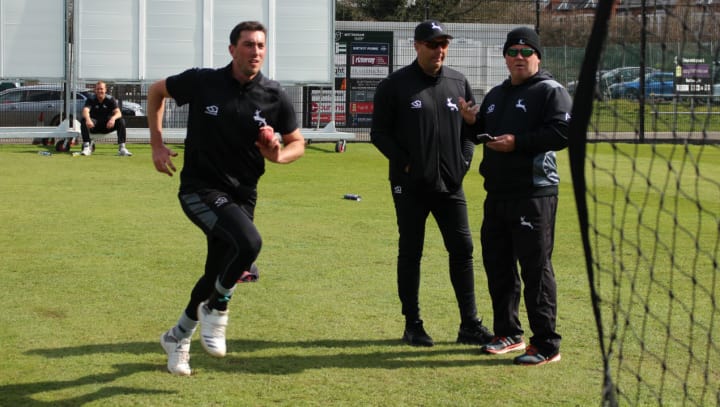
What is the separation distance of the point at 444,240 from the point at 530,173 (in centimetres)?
87

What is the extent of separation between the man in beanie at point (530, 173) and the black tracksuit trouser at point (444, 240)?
0.39 m

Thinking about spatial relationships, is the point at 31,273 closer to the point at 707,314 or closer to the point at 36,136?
the point at 707,314

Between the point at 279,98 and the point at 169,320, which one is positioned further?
the point at 169,320

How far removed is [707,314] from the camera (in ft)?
24.2

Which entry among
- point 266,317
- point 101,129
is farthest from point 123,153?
point 266,317

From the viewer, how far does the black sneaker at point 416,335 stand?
21.7ft

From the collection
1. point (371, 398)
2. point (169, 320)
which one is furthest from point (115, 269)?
point (371, 398)

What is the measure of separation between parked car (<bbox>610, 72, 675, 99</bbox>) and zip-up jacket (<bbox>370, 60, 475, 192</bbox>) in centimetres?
126

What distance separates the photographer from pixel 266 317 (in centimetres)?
736

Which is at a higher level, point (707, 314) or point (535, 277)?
point (535, 277)

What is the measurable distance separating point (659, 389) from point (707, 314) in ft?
6.39

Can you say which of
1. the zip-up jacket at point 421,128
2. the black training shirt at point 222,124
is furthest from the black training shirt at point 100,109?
the black training shirt at point 222,124

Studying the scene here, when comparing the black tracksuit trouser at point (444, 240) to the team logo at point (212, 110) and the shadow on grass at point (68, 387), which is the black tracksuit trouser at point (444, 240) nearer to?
the team logo at point (212, 110)

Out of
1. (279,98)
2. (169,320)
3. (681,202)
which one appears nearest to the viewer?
(279,98)
